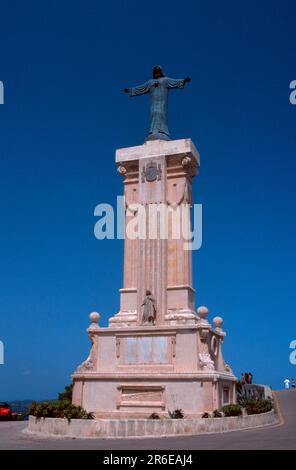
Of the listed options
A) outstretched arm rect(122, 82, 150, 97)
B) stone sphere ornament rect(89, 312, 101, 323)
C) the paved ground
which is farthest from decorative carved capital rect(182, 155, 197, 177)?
Result: the paved ground

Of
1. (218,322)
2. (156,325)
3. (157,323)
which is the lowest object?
(156,325)

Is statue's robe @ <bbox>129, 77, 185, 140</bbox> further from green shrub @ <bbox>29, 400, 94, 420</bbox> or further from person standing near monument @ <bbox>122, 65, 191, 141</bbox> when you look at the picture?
green shrub @ <bbox>29, 400, 94, 420</bbox>

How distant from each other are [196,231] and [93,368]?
8469mm

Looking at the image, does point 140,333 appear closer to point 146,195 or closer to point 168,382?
point 168,382

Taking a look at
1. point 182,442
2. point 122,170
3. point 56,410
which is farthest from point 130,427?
point 122,170

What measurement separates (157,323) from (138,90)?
527 inches

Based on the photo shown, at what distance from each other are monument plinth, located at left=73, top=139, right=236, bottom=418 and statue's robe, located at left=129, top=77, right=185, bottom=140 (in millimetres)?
1350

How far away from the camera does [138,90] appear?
30.7 meters

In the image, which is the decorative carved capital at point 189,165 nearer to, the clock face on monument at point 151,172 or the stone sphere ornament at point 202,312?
the clock face on monument at point 151,172

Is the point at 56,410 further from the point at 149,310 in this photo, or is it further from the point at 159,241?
the point at 159,241

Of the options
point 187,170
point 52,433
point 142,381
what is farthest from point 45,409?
point 187,170

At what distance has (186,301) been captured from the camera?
2550cm

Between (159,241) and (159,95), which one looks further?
(159,95)

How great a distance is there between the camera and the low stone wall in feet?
58.0
